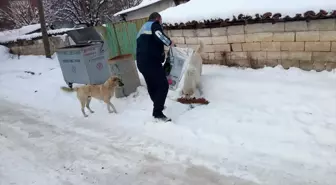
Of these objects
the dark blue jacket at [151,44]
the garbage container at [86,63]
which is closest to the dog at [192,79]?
the dark blue jacket at [151,44]

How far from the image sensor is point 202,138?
462 centimetres

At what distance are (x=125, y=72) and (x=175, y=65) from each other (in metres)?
1.68

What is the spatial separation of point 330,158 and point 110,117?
13.2ft

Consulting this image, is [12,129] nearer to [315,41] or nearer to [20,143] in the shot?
[20,143]

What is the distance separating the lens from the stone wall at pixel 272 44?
5652mm

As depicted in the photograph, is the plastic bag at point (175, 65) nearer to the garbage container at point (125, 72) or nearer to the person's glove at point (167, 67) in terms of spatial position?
the person's glove at point (167, 67)

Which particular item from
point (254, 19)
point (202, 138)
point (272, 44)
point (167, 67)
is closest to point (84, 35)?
point (167, 67)

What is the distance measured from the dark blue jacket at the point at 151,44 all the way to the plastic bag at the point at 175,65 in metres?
0.58

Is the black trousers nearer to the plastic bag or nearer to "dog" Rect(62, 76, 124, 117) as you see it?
the plastic bag

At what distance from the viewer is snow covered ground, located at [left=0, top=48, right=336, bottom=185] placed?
12.3 ft

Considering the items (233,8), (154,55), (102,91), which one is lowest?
(102,91)

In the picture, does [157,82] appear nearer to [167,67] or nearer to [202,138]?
[167,67]

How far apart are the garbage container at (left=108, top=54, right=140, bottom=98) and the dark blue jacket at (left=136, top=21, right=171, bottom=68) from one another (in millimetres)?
1864

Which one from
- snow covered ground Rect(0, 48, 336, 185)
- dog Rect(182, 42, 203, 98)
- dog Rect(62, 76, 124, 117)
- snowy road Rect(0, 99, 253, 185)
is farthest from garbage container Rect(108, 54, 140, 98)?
dog Rect(182, 42, 203, 98)
